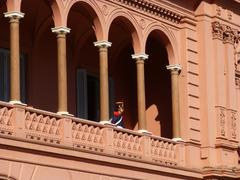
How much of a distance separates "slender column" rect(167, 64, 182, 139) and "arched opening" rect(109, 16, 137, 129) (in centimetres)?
155

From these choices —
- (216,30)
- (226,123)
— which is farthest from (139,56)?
(226,123)

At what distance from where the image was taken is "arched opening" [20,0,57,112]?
86.6ft

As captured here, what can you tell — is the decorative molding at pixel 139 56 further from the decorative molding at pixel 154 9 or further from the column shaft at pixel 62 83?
the column shaft at pixel 62 83

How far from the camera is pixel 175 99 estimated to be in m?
28.2

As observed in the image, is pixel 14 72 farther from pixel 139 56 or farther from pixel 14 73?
pixel 139 56

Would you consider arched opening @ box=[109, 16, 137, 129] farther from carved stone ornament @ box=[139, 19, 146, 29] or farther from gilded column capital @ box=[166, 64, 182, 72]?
carved stone ornament @ box=[139, 19, 146, 29]

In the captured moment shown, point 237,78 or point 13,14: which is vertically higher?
point 237,78

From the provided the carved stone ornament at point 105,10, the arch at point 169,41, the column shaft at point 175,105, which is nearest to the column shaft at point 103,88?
the carved stone ornament at point 105,10

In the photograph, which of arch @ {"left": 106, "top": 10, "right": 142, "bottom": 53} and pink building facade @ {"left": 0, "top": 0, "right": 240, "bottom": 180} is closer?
pink building facade @ {"left": 0, "top": 0, "right": 240, "bottom": 180}

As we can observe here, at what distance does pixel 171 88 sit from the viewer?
29.0 m

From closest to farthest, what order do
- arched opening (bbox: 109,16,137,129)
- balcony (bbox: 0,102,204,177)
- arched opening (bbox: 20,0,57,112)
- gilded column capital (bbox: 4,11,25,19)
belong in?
balcony (bbox: 0,102,204,177) → gilded column capital (bbox: 4,11,25,19) → arched opening (bbox: 20,0,57,112) → arched opening (bbox: 109,16,137,129)

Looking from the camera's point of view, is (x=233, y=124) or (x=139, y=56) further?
(x=233, y=124)

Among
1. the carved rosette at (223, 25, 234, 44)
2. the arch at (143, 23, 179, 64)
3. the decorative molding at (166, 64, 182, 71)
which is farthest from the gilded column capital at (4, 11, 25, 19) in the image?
the carved rosette at (223, 25, 234, 44)

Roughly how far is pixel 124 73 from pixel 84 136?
581cm
